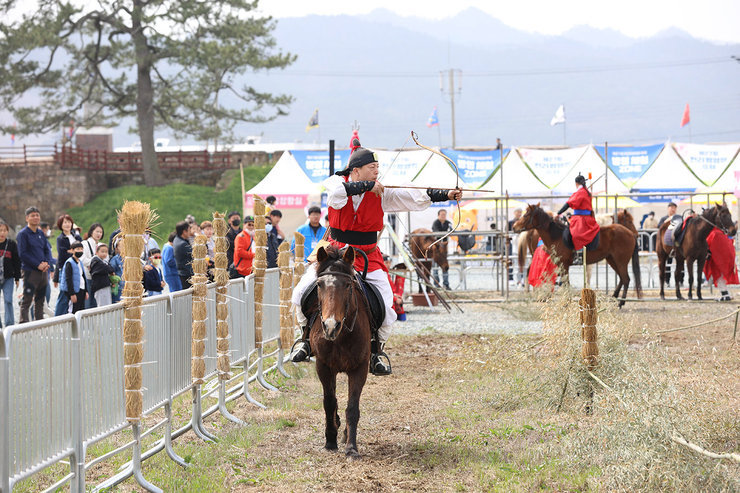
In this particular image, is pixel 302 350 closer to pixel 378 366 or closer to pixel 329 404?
pixel 329 404

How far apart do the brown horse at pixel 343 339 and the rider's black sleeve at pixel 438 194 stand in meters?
1.05

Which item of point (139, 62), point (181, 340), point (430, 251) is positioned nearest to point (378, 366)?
point (181, 340)

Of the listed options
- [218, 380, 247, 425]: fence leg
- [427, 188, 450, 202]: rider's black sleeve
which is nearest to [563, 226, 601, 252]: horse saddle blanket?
[427, 188, 450, 202]: rider's black sleeve

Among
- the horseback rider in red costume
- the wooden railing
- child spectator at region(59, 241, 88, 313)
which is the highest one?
the wooden railing

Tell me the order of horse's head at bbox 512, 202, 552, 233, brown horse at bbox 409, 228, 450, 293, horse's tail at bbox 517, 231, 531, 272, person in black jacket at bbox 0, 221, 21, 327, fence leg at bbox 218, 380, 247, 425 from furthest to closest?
horse's tail at bbox 517, 231, 531, 272 → brown horse at bbox 409, 228, 450, 293 → horse's head at bbox 512, 202, 552, 233 → person in black jacket at bbox 0, 221, 21, 327 → fence leg at bbox 218, 380, 247, 425

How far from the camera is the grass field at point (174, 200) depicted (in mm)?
40156

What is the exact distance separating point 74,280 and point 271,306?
292 centimetres

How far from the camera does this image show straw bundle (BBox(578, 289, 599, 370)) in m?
7.93

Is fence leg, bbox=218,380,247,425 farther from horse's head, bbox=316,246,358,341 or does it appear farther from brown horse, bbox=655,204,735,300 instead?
brown horse, bbox=655,204,735,300

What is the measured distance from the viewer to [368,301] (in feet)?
24.3

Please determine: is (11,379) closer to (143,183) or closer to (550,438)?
(550,438)

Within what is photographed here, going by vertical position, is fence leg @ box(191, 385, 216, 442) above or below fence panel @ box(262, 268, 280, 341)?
below

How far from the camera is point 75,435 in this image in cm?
519

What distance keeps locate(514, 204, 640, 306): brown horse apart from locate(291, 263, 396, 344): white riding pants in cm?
1052
